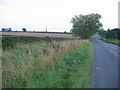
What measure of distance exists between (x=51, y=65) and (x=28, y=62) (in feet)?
5.24

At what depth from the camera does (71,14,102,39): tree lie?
80625 millimetres

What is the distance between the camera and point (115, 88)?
872 centimetres

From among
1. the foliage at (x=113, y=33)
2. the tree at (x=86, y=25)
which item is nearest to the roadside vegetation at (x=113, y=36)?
the foliage at (x=113, y=33)

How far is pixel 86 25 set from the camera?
269 feet

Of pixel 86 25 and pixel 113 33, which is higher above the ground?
pixel 86 25

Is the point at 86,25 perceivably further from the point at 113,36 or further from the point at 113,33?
the point at 113,33

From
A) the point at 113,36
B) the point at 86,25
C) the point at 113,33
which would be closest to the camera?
the point at 86,25

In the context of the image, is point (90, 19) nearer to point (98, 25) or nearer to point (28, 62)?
point (98, 25)

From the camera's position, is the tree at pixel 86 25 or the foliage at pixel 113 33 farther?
the foliage at pixel 113 33

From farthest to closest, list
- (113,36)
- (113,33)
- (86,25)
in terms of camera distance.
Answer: (113,33) < (113,36) < (86,25)

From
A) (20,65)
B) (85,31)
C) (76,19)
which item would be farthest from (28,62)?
(76,19)

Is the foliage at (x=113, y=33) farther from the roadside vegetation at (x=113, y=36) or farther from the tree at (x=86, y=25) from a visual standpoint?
the tree at (x=86, y=25)

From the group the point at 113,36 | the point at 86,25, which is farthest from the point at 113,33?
the point at 86,25

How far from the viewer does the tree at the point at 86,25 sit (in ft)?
265
